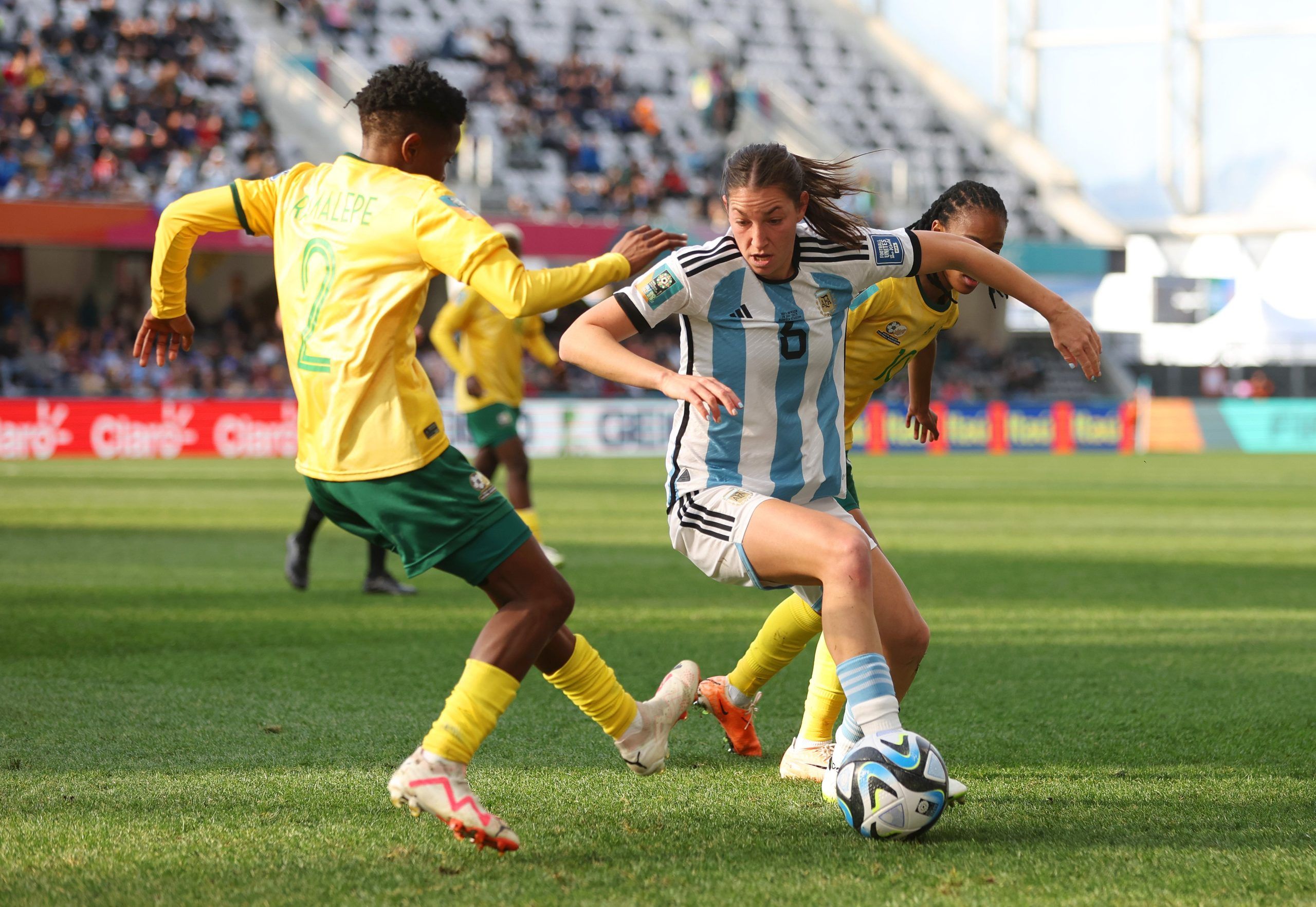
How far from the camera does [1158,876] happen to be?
10.7 ft

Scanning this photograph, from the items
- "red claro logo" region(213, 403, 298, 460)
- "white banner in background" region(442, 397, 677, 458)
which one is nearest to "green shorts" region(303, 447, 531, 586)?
"red claro logo" region(213, 403, 298, 460)

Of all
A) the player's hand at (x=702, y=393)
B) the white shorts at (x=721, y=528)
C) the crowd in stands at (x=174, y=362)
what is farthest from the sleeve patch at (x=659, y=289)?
the crowd in stands at (x=174, y=362)

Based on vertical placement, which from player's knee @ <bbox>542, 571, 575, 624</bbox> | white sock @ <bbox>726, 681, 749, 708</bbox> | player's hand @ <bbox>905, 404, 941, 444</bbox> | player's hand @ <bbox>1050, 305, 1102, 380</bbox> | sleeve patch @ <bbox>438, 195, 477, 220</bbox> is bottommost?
white sock @ <bbox>726, 681, 749, 708</bbox>

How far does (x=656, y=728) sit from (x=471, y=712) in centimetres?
74

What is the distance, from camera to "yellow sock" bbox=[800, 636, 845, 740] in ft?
14.6

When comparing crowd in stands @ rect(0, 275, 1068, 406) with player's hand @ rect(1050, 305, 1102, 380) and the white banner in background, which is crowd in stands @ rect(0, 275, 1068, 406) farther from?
player's hand @ rect(1050, 305, 1102, 380)

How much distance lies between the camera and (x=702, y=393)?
336cm

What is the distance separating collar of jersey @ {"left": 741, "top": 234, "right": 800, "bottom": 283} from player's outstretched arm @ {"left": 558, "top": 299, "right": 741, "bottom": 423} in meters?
0.38

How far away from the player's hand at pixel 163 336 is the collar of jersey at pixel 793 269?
1.63 meters

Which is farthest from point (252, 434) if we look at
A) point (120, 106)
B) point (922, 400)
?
point (922, 400)

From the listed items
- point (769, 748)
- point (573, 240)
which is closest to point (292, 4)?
point (573, 240)

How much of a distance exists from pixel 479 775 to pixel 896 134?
39.4m

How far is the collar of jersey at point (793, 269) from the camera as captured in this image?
391cm

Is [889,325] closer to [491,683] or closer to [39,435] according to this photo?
[491,683]
